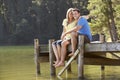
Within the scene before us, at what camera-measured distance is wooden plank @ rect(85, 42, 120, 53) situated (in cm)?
1254

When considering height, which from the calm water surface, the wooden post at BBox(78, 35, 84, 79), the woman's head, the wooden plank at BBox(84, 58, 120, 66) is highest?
the woman's head

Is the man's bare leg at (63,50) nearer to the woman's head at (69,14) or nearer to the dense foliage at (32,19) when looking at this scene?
the woman's head at (69,14)

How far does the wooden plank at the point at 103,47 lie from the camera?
1254 cm

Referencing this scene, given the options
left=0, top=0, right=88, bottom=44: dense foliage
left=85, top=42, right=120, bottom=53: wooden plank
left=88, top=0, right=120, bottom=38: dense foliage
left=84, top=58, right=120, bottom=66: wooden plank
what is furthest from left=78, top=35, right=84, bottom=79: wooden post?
left=0, top=0, right=88, bottom=44: dense foliage

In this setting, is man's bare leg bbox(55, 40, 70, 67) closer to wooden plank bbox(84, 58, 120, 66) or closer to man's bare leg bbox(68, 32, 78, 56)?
man's bare leg bbox(68, 32, 78, 56)

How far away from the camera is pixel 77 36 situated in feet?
43.4

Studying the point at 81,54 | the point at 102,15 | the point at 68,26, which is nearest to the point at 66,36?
the point at 68,26

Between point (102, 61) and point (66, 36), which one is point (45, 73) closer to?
point (102, 61)

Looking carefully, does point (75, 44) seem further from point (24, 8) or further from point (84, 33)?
point (24, 8)

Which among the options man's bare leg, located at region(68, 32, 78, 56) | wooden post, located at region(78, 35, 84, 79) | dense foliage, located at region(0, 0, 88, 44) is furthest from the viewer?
dense foliage, located at region(0, 0, 88, 44)

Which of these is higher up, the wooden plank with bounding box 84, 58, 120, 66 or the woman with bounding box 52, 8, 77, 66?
the woman with bounding box 52, 8, 77, 66

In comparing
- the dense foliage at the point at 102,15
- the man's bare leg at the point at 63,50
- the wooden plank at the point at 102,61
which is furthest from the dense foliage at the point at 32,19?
the man's bare leg at the point at 63,50

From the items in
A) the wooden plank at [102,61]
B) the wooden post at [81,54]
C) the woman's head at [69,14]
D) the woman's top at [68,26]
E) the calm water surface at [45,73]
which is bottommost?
the calm water surface at [45,73]

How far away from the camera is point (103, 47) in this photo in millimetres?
12727
